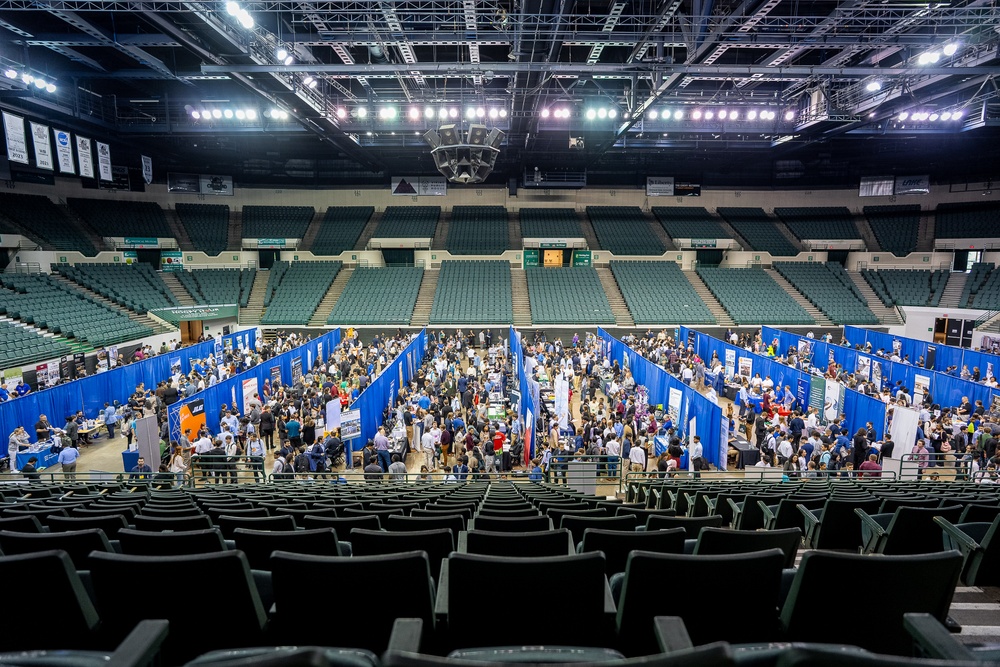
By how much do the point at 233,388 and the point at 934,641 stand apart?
56.0 feet

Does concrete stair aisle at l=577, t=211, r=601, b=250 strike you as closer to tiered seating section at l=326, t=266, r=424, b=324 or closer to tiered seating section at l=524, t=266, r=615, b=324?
tiered seating section at l=524, t=266, r=615, b=324

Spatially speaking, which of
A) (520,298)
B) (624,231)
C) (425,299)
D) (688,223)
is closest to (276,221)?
(425,299)

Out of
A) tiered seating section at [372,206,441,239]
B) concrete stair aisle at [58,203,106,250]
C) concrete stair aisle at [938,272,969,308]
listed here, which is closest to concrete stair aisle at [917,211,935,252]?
concrete stair aisle at [938,272,969,308]

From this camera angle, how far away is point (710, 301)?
34656mm

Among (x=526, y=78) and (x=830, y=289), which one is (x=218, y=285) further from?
(x=830, y=289)

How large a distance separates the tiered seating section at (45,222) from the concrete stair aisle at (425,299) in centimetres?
2136

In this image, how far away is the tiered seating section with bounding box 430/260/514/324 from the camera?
104 ft

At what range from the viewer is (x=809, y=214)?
41.7 meters

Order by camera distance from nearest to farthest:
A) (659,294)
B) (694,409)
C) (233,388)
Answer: (694,409)
(233,388)
(659,294)

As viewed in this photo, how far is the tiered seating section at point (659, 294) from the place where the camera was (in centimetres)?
3181

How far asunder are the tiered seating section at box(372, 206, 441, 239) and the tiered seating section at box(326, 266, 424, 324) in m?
2.76

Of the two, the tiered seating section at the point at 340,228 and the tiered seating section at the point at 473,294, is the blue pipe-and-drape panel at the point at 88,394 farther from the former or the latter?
the tiered seating section at the point at 340,228

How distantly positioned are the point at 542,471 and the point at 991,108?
29127 millimetres

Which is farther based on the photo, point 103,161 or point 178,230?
point 178,230
